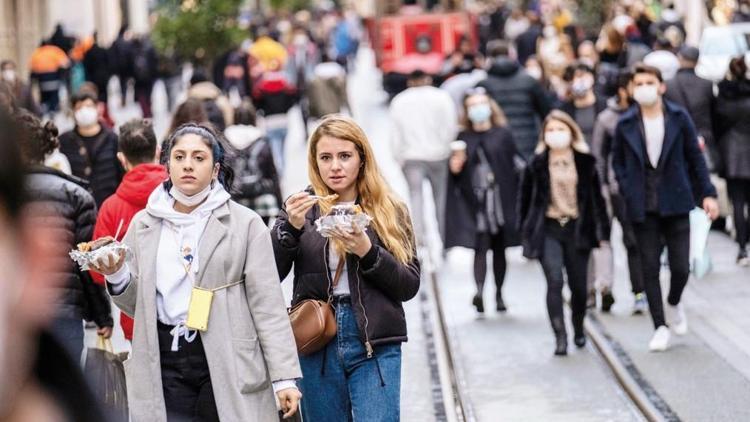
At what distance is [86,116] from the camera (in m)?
10.8

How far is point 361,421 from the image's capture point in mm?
5441

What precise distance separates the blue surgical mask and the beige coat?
708cm

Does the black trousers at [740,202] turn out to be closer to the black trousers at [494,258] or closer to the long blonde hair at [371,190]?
the black trousers at [494,258]

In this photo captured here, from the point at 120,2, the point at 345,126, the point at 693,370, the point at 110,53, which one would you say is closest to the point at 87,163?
the point at 693,370

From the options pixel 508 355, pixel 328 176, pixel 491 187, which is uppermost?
pixel 328 176

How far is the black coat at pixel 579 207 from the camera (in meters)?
10.2

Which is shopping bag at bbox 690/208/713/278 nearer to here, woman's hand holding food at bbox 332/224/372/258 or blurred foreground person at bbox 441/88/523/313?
blurred foreground person at bbox 441/88/523/313

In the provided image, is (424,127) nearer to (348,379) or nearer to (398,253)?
(398,253)

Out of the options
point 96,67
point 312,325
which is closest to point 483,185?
point 312,325

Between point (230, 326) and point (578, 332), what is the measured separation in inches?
229

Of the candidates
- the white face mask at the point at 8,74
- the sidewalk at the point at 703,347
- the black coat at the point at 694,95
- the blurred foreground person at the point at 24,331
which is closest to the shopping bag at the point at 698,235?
the sidewalk at the point at 703,347

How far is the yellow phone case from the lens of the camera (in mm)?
4906

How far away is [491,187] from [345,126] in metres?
6.67

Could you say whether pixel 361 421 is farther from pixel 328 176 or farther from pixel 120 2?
pixel 120 2
